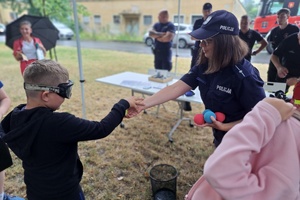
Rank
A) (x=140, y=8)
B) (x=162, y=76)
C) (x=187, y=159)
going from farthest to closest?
1. (x=140, y=8)
2. (x=162, y=76)
3. (x=187, y=159)

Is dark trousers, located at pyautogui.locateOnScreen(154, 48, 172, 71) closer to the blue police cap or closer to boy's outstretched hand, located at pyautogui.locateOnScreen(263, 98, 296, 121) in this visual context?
the blue police cap

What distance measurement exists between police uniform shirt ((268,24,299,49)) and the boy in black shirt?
377 centimetres

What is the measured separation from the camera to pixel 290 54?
10.5 ft

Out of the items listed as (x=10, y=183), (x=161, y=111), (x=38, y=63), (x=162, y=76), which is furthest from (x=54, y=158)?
(x=161, y=111)

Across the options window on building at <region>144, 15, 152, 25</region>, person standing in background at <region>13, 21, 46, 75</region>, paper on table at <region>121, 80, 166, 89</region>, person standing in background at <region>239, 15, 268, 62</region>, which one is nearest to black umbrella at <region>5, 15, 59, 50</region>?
person standing in background at <region>13, 21, 46, 75</region>

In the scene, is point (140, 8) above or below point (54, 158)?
above

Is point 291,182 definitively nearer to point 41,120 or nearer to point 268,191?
point 268,191

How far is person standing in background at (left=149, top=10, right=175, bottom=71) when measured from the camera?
5266 mm

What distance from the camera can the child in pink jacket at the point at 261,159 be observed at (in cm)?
74

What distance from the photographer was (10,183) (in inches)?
103

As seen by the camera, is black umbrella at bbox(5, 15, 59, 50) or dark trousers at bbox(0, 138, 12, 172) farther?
black umbrella at bbox(5, 15, 59, 50)

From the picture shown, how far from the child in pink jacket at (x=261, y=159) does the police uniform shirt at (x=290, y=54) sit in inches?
112

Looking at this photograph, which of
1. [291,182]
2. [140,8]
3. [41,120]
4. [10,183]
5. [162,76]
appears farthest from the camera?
[140,8]

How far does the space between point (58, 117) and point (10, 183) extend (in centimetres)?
203
